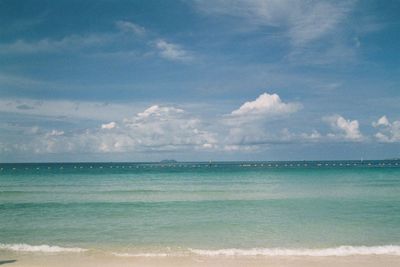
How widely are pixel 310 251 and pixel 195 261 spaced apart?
4714mm

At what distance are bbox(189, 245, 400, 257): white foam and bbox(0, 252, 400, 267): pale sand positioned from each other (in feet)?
1.93

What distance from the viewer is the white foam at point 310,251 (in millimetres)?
15016

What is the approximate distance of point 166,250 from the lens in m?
15.9

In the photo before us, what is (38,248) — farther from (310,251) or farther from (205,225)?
(310,251)

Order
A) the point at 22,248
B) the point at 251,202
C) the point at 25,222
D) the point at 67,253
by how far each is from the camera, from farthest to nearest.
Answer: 1. the point at 251,202
2. the point at 25,222
3. the point at 22,248
4. the point at 67,253

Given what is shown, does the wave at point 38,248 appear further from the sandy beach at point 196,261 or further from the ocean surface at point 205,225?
the sandy beach at point 196,261

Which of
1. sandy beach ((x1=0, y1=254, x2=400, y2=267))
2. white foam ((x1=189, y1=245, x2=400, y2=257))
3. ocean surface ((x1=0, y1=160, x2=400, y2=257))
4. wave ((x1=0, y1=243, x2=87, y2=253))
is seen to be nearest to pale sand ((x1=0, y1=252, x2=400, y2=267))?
sandy beach ((x1=0, y1=254, x2=400, y2=267))

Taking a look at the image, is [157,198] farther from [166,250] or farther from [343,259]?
[343,259]

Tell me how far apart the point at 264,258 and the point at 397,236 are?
25.1 ft

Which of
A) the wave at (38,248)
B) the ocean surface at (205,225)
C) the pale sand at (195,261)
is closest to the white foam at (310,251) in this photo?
Answer: the ocean surface at (205,225)

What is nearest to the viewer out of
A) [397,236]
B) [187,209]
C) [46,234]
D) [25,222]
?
[397,236]

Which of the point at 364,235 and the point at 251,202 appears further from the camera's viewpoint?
the point at 251,202

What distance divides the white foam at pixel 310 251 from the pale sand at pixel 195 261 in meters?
0.59

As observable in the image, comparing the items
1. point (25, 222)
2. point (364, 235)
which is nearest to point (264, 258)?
point (364, 235)
